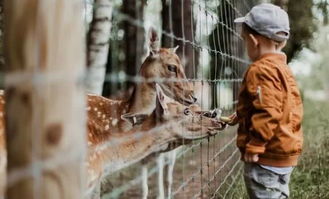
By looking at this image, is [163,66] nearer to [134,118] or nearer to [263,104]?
[134,118]

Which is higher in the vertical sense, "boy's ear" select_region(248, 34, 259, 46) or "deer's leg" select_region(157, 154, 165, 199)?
"boy's ear" select_region(248, 34, 259, 46)

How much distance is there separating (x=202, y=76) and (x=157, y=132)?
953mm

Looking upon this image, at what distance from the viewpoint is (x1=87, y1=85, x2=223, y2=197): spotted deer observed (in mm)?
5607

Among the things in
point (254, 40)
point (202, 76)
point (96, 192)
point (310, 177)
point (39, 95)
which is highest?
point (254, 40)

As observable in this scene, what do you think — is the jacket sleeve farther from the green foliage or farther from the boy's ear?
the green foliage

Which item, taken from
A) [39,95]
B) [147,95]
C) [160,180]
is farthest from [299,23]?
[39,95]

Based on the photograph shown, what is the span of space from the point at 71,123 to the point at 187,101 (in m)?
4.14

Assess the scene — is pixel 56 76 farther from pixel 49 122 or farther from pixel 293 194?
pixel 293 194

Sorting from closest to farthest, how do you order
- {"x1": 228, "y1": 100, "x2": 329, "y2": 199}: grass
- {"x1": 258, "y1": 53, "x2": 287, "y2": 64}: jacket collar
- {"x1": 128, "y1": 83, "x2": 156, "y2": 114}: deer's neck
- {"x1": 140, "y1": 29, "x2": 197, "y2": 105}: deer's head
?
{"x1": 258, "y1": 53, "x2": 287, "y2": 64}: jacket collar
{"x1": 128, "y1": 83, "x2": 156, "y2": 114}: deer's neck
{"x1": 140, "y1": 29, "x2": 197, "y2": 105}: deer's head
{"x1": 228, "y1": 100, "x2": 329, "y2": 199}: grass

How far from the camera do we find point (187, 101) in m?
5.91

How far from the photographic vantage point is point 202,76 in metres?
5.34

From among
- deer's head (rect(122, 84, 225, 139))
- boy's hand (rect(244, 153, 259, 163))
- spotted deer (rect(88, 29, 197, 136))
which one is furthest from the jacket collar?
spotted deer (rect(88, 29, 197, 136))

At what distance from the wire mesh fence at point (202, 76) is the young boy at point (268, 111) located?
134 centimetres

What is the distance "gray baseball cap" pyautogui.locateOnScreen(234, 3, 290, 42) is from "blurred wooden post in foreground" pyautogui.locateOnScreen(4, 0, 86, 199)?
2.31 m
